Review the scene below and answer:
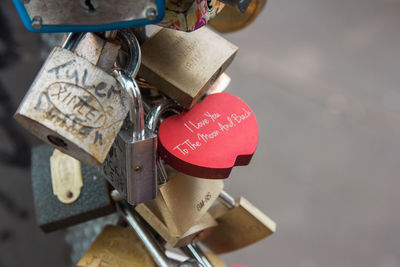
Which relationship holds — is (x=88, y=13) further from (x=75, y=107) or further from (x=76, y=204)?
(x=76, y=204)

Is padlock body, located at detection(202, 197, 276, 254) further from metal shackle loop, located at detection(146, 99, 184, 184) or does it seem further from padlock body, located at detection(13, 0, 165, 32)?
padlock body, located at detection(13, 0, 165, 32)

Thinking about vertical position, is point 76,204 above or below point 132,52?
below

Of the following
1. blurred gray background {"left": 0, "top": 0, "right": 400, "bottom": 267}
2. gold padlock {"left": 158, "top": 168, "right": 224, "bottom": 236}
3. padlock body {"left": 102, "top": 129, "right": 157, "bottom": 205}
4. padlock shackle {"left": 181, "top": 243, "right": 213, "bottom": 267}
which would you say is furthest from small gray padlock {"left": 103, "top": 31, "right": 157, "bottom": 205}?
blurred gray background {"left": 0, "top": 0, "right": 400, "bottom": 267}

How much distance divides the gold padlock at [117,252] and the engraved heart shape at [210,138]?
20cm

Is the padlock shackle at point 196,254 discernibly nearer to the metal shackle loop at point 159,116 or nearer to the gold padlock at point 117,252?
the gold padlock at point 117,252

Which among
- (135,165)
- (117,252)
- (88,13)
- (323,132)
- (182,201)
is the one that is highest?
(88,13)

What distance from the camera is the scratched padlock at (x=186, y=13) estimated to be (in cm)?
43

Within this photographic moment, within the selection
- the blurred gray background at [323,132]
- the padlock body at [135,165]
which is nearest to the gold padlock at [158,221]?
the padlock body at [135,165]

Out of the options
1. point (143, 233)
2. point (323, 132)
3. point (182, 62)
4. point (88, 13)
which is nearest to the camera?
point (88, 13)

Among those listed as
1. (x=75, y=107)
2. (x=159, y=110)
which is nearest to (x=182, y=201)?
(x=159, y=110)

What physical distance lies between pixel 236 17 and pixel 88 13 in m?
0.36

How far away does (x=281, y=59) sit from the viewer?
2256 mm

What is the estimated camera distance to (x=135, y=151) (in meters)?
0.44

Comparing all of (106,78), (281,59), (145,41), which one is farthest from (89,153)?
(281,59)
